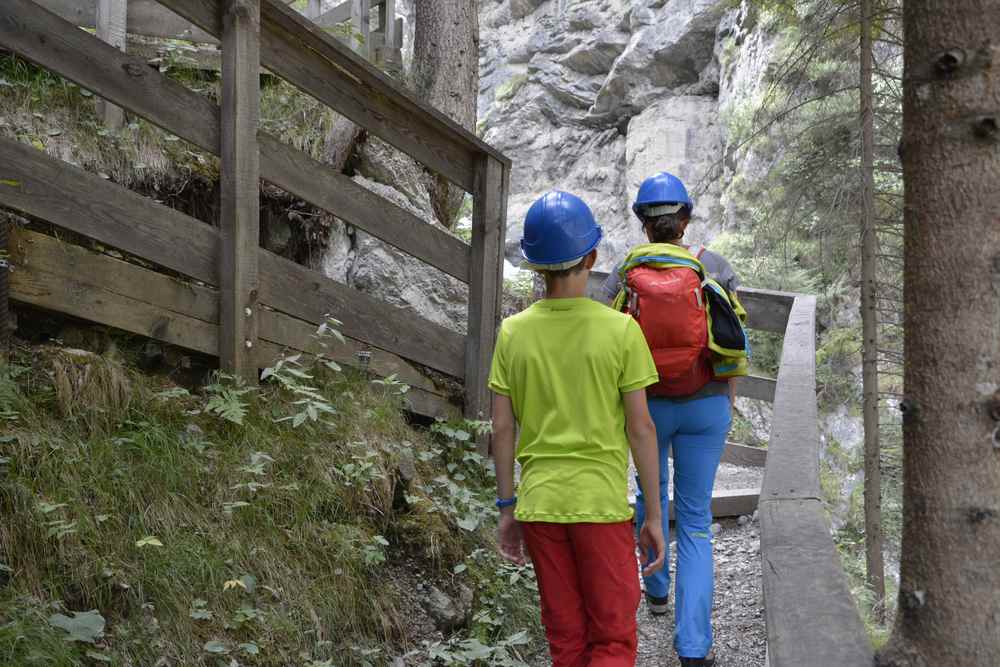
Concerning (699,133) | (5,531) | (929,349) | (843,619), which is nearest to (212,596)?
(5,531)

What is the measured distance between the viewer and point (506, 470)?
9.46 ft

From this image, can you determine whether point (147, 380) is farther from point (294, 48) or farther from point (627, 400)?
point (627, 400)

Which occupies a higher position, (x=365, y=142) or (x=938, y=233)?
(x=365, y=142)

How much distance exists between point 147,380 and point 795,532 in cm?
290

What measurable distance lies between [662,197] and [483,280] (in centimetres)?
188

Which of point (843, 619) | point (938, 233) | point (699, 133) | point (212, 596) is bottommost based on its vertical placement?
point (212, 596)

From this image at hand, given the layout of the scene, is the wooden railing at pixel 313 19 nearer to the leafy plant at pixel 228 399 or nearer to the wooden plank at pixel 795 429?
the leafy plant at pixel 228 399

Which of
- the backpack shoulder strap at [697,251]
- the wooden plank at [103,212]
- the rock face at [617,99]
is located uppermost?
the rock face at [617,99]

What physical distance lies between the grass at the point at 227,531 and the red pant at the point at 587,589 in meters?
0.87

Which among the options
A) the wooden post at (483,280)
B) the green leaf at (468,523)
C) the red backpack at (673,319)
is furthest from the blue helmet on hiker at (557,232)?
the wooden post at (483,280)

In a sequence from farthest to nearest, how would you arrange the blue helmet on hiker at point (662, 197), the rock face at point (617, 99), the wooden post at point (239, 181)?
the rock face at point (617, 99) < the wooden post at point (239, 181) < the blue helmet on hiker at point (662, 197)

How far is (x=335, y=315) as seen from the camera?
470 cm

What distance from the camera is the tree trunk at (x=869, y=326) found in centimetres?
754

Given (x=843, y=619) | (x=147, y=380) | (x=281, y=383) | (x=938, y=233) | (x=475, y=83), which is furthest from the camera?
(x=475, y=83)
